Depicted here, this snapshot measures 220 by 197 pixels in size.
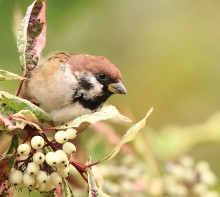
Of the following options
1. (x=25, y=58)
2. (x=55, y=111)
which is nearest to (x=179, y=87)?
(x=55, y=111)

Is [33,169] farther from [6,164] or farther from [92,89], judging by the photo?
[92,89]

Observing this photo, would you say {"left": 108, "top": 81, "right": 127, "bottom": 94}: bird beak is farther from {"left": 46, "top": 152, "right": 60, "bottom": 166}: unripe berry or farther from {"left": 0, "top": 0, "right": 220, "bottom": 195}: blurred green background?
{"left": 0, "top": 0, "right": 220, "bottom": 195}: blurred green background

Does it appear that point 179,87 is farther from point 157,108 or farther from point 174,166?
point 174,166

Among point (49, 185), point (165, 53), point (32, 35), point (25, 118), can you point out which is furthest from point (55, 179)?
point (165, 53)

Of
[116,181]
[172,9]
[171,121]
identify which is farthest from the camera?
[172,9]

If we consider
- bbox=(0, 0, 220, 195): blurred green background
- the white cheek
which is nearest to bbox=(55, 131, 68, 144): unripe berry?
the white cheek

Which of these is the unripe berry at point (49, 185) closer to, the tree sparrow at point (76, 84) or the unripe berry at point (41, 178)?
the unripe berry at point (41, 178)
